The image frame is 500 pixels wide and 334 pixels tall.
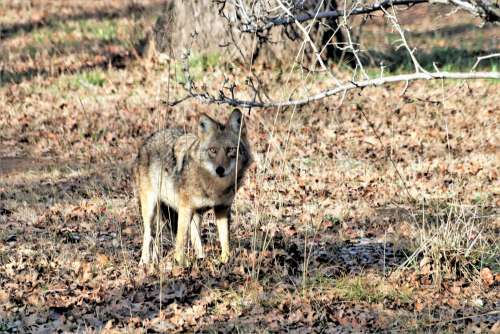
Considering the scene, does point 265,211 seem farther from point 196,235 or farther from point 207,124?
point 207,124

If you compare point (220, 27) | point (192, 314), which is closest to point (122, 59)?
point (220, 27)

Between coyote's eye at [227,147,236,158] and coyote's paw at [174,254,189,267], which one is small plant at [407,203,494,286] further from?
coyote's paw at [174,254,189,267]

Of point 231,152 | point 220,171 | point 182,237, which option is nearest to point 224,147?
point 231,152

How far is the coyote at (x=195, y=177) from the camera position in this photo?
795 cm

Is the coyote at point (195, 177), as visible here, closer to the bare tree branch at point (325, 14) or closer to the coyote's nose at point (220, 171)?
the coyote's nose at point (220, 171)

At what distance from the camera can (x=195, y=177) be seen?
812 cm

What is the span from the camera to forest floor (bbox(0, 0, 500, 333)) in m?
7.31

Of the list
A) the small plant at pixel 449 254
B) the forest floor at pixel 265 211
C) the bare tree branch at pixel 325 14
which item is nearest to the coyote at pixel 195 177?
the forest floor at pixel 265 211

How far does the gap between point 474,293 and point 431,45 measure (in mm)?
15031

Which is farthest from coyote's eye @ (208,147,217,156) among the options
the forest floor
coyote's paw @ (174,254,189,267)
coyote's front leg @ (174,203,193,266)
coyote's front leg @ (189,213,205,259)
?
coyote's paw @ (174,254,189,267)

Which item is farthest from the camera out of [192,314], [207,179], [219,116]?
[219,116]

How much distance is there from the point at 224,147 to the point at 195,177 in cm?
41

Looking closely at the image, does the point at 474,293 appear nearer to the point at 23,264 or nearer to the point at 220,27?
the point at 23,264

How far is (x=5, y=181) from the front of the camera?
40.8ft
